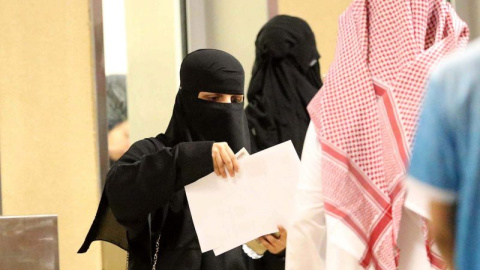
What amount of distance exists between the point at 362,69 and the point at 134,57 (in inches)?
79.3

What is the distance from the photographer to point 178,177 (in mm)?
2049

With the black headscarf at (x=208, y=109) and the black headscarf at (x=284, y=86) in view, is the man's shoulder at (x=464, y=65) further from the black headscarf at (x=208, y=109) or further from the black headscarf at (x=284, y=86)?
the black headscarf at (x=284, y=86)

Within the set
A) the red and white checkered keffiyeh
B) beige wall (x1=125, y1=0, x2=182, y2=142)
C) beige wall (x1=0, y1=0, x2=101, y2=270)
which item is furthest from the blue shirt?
beige wall (x1=125, y1=0, x2=182, y2=142)

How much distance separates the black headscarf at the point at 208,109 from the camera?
2215mm

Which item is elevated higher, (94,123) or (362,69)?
(362,69)

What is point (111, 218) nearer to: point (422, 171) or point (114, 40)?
point (114, 40)

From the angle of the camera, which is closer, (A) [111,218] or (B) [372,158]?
(B) [372,158]

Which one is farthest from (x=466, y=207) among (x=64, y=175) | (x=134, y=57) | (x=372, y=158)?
(x=134, y=57)

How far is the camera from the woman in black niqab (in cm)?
204

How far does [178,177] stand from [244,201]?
0.64 ft

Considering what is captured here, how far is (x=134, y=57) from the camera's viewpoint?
3416 mm

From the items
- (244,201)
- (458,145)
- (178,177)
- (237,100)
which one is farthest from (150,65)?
(458,145)

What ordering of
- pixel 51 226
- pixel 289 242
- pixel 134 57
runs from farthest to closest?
pixel 134 57 < pixel 51 226 < pixel 289 242

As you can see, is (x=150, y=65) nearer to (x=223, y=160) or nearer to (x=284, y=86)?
(x=284, y=86)
